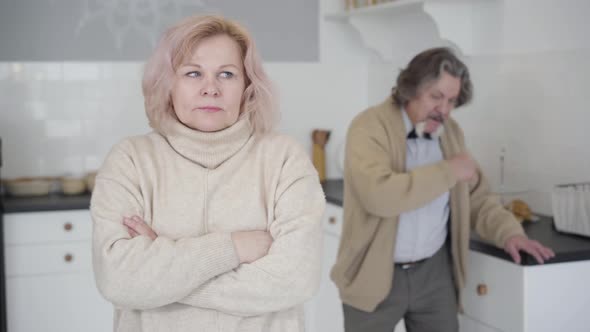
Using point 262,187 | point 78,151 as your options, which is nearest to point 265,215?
point 262,187

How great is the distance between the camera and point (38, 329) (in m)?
3.32

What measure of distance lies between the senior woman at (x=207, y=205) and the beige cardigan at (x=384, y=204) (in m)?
0.70

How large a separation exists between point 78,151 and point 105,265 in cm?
251

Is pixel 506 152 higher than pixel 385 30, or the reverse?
pixel 385 30

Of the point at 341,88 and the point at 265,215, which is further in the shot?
the point at 341,88

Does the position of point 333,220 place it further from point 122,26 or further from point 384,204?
point 122,26

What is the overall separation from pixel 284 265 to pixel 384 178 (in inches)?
32.5

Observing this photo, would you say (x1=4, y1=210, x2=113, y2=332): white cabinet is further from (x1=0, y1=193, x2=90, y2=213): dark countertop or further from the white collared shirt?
the white collared shirt

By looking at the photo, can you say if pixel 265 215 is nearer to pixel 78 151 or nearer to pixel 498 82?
pixel 498 82

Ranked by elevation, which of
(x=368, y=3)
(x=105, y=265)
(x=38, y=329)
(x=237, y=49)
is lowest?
(x=38, y=329)

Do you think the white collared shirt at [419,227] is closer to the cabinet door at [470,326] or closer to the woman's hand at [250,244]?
the cabinet door at [470,326]

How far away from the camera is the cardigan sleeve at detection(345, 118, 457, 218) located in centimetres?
210

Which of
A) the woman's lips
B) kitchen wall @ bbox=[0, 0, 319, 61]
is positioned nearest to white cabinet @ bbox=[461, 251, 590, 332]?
the woman's lips

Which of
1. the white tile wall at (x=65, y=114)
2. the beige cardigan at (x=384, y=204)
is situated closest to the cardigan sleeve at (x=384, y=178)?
the beige cardigan at (x=384, y=204)
